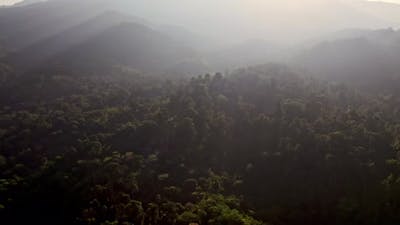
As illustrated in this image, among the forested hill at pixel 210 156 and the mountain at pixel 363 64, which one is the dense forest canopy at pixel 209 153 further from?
the mountain at pixel 363 64

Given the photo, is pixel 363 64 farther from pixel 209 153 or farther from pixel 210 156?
pixel 210 156

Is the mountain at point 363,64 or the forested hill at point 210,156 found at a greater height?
the mountain at point 363,64

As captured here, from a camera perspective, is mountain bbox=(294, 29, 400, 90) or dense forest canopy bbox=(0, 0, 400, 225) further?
mountain bbox=(294, 29, 400, 90)

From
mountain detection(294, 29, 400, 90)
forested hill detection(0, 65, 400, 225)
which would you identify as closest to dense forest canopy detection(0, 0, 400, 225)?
forested hill detection(0, 65, 400, 225)

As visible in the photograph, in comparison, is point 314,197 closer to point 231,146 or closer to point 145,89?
point 231,146

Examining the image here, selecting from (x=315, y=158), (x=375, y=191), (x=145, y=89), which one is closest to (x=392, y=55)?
(x=145, y=89)

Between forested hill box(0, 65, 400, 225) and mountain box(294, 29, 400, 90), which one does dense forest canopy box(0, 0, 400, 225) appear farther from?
mountain box(294, 29, 400, 90)

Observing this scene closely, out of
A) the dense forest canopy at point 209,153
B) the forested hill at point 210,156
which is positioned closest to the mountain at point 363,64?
the dense forest canopy at point 209,153

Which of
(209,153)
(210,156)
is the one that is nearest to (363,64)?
(209,153)
